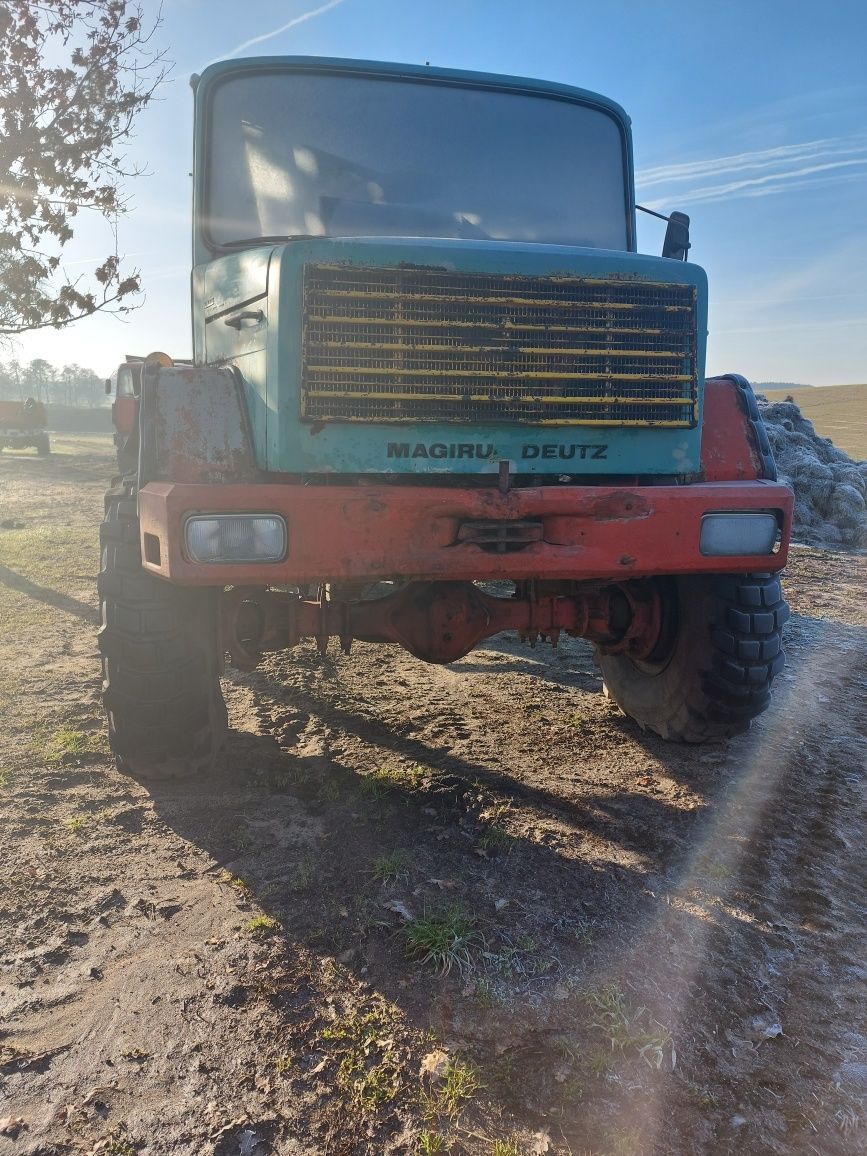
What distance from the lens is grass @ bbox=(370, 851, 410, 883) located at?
287 cm

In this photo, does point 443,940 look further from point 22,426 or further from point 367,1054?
point 22,426

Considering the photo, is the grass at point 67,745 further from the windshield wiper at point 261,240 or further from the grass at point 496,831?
the windshield wiper at point 261,240

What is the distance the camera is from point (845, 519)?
11516 mm

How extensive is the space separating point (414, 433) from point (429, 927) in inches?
65.8

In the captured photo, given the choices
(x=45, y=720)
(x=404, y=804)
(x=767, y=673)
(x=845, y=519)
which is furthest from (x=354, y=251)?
(x=845, y=519)

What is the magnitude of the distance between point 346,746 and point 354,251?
2.31m

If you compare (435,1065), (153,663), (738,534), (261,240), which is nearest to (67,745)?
(153,663)

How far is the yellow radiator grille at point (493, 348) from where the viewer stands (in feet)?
9.79

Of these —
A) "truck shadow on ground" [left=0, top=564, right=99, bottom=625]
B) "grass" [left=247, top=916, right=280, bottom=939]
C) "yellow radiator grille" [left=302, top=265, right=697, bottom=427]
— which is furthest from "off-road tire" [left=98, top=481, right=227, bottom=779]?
"truck shadow on ground" [left=0, top=564, right=99, bottom=625]

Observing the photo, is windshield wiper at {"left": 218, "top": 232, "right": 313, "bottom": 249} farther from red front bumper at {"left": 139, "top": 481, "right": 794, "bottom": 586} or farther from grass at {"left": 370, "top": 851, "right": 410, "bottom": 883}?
grass at {"left": 370, "top": 851, "right": 410, "bottom": 883}

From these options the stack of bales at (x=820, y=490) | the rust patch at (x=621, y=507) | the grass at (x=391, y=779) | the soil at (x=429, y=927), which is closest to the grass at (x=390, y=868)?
the soil at (x=429, y=927)

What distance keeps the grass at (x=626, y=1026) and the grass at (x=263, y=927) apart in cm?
95

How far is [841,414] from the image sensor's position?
152ft

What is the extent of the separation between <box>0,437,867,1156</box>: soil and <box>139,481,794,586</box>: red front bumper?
3.38 ft
